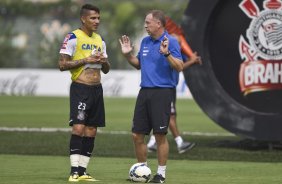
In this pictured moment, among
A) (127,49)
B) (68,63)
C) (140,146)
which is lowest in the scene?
(140,146)

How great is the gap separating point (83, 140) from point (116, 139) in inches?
264

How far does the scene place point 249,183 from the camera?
1266cm

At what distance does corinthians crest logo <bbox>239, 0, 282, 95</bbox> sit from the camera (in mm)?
17698

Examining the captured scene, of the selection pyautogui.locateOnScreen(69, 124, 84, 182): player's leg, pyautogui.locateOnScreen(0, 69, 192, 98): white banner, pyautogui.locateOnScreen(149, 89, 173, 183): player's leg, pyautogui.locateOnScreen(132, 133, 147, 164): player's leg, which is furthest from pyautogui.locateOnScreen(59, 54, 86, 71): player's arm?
pyautogui.locateOnScreen(0, 69, 192, 98): white banner

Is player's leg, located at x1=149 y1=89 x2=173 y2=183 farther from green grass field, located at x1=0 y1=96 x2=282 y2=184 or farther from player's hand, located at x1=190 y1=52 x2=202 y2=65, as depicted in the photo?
player's hand, located at x1=190 y1=52 x2=202 y2=65

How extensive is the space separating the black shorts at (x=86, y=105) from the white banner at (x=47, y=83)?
26.0 metres

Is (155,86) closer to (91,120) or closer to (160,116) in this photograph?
(160,116)

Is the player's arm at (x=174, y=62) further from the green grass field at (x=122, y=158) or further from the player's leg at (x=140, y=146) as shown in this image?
the green grass field at (x=122, y=158)

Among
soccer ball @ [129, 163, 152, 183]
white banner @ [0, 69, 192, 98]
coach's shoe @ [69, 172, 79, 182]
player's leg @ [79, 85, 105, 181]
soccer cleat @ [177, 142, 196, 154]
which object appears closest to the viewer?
coach's shoe @ [69, 172, 79, 182]

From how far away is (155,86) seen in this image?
13.0 meters

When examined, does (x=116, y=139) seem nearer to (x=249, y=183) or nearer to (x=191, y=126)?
(x=191, y=126)

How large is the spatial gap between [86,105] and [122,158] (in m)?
3.72

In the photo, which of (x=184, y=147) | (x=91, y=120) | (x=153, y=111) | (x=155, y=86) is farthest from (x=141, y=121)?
(x=184, y=147)

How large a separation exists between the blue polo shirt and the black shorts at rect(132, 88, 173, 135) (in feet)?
0.32
